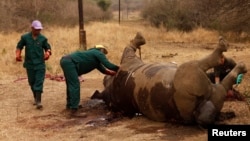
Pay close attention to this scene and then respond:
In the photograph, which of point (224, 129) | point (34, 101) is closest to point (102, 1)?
point (34, 101)

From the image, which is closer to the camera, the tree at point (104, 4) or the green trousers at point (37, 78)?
the green trousers at point (37, 78)

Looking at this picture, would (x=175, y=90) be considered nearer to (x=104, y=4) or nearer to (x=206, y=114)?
(x=206, y=114)

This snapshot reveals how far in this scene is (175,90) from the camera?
658 centimetres

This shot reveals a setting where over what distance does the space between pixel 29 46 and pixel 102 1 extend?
146 feet

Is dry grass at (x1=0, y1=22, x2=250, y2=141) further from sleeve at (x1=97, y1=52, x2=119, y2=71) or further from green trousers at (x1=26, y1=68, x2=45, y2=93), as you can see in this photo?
sleeve at (x1=97, y1=52, x2=119, y2=71)

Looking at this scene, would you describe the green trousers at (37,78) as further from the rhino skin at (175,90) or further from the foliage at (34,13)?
the foliage at (34,13)

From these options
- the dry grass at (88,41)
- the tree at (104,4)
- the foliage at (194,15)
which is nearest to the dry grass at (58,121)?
the dry grass at (88,41)

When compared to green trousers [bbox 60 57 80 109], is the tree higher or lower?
higher

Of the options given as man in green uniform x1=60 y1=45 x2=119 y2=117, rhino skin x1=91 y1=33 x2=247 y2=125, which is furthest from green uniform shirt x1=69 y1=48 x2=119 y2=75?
rhino skin x1=91 y1=33 x2=247 y2=125

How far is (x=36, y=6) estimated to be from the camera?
1270 inches

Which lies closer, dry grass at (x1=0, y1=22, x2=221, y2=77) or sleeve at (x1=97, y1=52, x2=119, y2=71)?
sleeve at (x1=97, y1=52, x2=119, y2=71)

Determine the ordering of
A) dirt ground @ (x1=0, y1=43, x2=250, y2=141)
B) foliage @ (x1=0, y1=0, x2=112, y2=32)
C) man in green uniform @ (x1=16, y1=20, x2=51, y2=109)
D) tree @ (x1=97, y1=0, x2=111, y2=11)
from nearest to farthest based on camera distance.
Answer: dirt ground @ (x1=0, y1=43, x2=250, y2=141) < man in green uniform @ (x1=16, y1=20, x2=51, y2=109) < foliage @ (x1=0, y1=0, x2=112, y2=32) < tree @ (x1=97, y1=0, x2=111, y2=11)

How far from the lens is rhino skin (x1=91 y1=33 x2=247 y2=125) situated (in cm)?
641

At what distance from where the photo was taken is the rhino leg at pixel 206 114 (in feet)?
20.7
